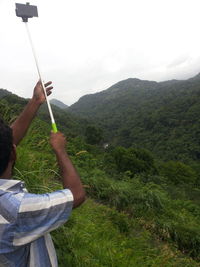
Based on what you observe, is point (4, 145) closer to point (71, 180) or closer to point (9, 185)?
point (9, 185)

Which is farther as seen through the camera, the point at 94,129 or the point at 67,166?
the point at 94,129

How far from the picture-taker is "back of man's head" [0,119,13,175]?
1307mm

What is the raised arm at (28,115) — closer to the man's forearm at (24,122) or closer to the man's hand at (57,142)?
the man's forearm at (24,122)

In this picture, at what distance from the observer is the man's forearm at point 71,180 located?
1.41 metres

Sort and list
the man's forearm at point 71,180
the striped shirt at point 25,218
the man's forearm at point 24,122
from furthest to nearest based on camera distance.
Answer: the man's forearm at point 24,122
the man's forearm at point 71,180
the striped shirt at point 25,218

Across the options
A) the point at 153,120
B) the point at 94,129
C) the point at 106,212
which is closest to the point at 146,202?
the point at 106,212

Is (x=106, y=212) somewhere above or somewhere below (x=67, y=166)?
below

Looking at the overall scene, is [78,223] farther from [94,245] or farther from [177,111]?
[177,111]

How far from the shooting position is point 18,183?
1.35 meters

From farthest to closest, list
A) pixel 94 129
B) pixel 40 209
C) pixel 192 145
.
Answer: pixel 192 145 → pixel 94 129 → pixel 40 209

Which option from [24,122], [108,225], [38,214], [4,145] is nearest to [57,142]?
[4,145]

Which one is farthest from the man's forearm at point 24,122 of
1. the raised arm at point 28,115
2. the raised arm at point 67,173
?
the raised arm at point 67,173

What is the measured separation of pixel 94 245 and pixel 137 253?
78cm

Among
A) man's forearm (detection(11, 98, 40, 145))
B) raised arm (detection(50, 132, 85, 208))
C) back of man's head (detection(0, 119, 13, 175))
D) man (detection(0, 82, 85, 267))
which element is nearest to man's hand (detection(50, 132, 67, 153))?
raised arm (detection(50, 132, 85, 208))
